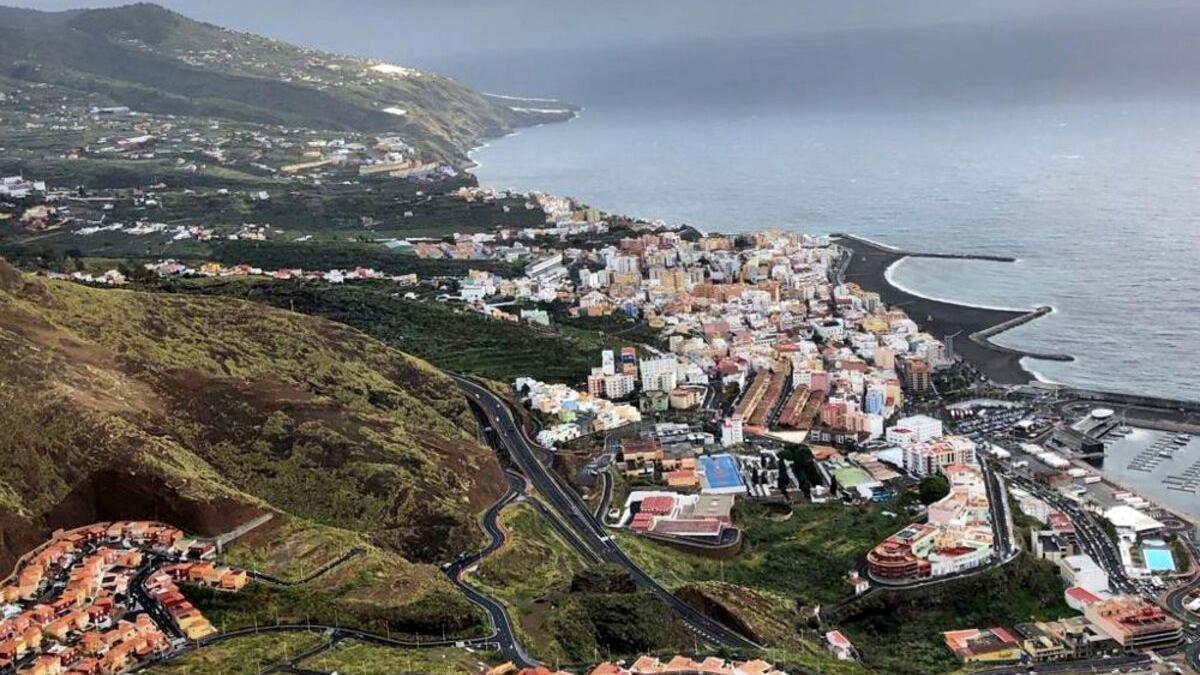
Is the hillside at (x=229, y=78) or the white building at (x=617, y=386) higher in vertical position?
the hillside at (x=229, y=78)

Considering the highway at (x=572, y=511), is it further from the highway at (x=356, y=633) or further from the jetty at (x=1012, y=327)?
the jetty at (x=1012, y=327)

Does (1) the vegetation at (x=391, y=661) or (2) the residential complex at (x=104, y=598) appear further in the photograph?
(1) the vegetation at (x=391, y=661)

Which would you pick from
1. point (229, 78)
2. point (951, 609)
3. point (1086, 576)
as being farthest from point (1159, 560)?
point (229, 78)

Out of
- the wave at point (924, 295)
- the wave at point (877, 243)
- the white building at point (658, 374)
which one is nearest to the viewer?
the white building at point (658, 374)

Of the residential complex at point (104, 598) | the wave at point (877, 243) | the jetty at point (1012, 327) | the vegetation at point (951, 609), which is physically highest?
the wave at point (877, 243)

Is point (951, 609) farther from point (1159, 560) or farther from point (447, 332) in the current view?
point (447, 332)

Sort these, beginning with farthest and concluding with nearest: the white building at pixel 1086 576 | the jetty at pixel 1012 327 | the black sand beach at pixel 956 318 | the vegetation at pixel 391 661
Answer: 1. the jetty at pixel 1012 327
2. the black sand beach at pixel 956 318
3. the white building at pixel 1086 576
4. the vegetation at pixel 391 661

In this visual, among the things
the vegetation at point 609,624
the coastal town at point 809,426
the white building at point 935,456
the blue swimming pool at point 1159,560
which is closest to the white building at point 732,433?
the coastal town at point 809,426

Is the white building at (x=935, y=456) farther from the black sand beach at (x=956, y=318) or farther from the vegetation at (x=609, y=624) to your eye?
the vegetation at (x=609, y=624)
